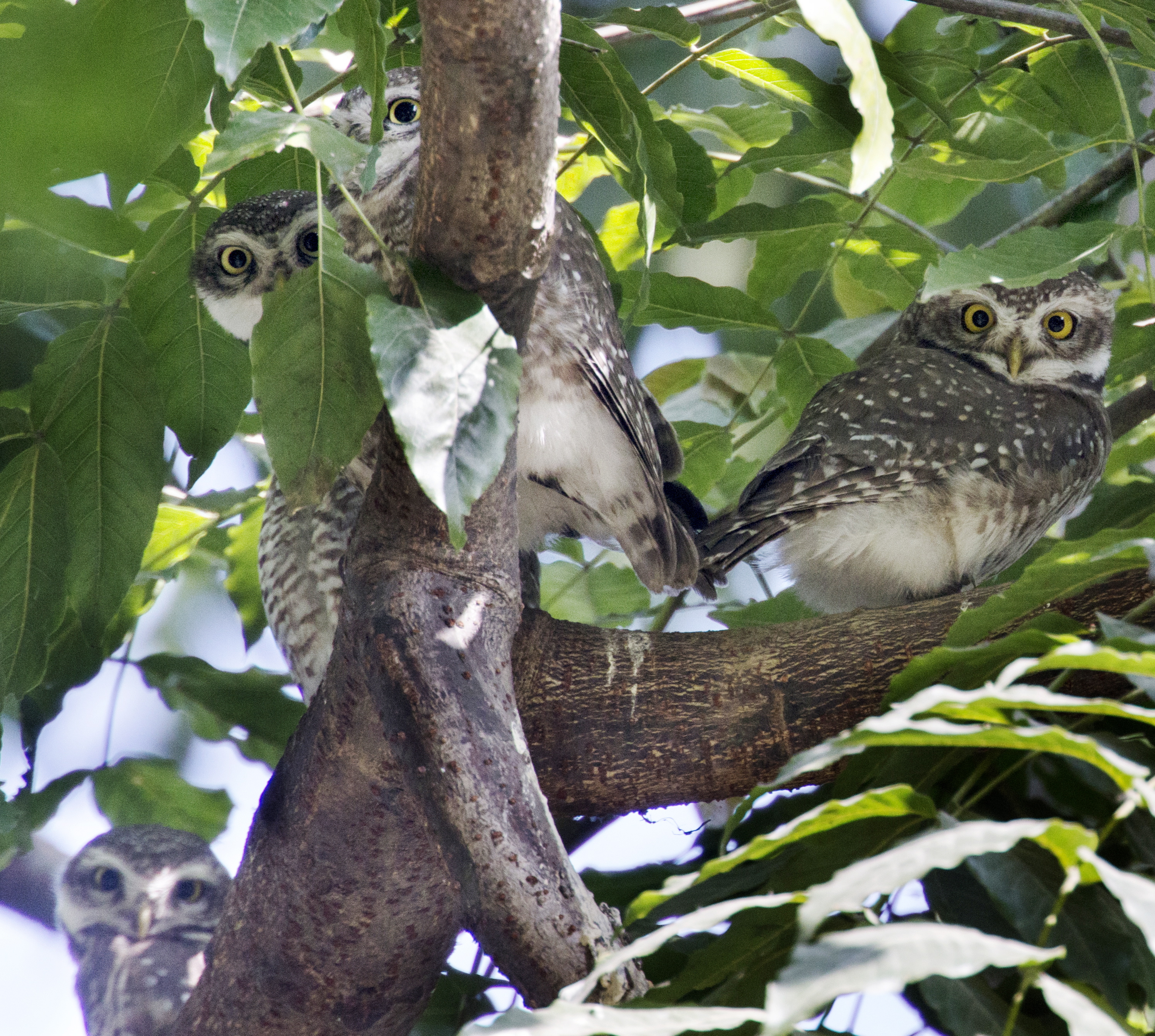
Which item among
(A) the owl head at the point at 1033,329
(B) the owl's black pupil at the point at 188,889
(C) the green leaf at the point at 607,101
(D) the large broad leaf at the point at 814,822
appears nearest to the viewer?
(D) the large broad leaf at the point at 814,822

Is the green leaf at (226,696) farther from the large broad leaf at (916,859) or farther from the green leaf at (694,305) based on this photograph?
the large broad leaf at (916,859)

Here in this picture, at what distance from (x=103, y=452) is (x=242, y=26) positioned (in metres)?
0.74

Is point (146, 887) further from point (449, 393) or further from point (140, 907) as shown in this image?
point (449, 393)

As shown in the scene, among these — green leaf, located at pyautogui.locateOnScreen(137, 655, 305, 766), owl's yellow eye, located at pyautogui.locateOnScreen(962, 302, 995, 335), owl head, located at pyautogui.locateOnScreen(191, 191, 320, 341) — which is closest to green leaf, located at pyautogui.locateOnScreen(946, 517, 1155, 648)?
owl head, located at pyautogui.locateOnScreen(191, 191, 320, 341)

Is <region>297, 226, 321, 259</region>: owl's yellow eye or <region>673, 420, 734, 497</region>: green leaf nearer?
<region>297, 226, 321, 259</region>: owl's yellow eye

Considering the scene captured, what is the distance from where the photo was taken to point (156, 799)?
206 centimetres

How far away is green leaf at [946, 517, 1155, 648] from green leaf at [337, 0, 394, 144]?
2.29ft

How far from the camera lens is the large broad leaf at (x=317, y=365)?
121 cm

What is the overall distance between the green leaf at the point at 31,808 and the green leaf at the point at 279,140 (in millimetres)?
1081

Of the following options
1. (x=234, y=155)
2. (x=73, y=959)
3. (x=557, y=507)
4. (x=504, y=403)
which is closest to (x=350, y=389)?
(x=504, y=403)

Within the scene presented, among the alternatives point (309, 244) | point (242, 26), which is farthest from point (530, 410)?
point (242, 26)

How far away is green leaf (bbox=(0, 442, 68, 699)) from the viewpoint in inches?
61.4

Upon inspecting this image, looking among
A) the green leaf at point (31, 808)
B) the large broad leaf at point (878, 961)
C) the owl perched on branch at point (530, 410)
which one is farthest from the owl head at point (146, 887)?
the large broad leaf at point (878, 961)

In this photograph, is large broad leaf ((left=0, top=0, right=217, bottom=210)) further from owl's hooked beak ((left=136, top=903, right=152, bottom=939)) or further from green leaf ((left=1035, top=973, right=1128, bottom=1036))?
owl's hooked beak ((left=136, top=903, right=152, bottom=939))
